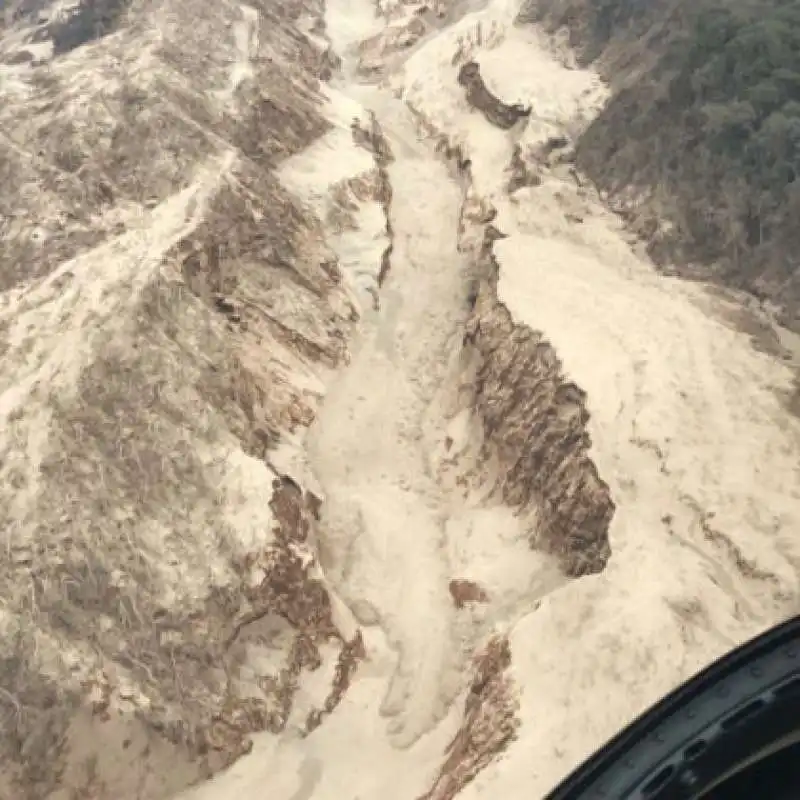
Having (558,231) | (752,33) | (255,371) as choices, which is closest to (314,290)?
(255,371)

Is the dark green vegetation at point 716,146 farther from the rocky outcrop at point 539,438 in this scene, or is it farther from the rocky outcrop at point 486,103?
the rocky outcrop at point 539,438

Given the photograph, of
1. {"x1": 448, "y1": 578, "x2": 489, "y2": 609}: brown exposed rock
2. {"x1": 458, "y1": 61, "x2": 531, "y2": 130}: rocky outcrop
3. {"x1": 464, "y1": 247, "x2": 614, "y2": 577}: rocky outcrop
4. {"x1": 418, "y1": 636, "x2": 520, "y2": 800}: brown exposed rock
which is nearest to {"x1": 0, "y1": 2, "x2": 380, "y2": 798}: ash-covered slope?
{"x1": 448, "y1": 578, "x2": 489, "y2": 609}: brown exposed rock

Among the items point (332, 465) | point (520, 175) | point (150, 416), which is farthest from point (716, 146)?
point (150, 416)

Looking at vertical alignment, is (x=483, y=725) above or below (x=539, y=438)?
below

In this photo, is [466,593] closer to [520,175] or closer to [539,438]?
[539,438]

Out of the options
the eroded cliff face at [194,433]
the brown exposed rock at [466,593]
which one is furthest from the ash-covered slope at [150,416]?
the brown exposed rock at [466,593]
